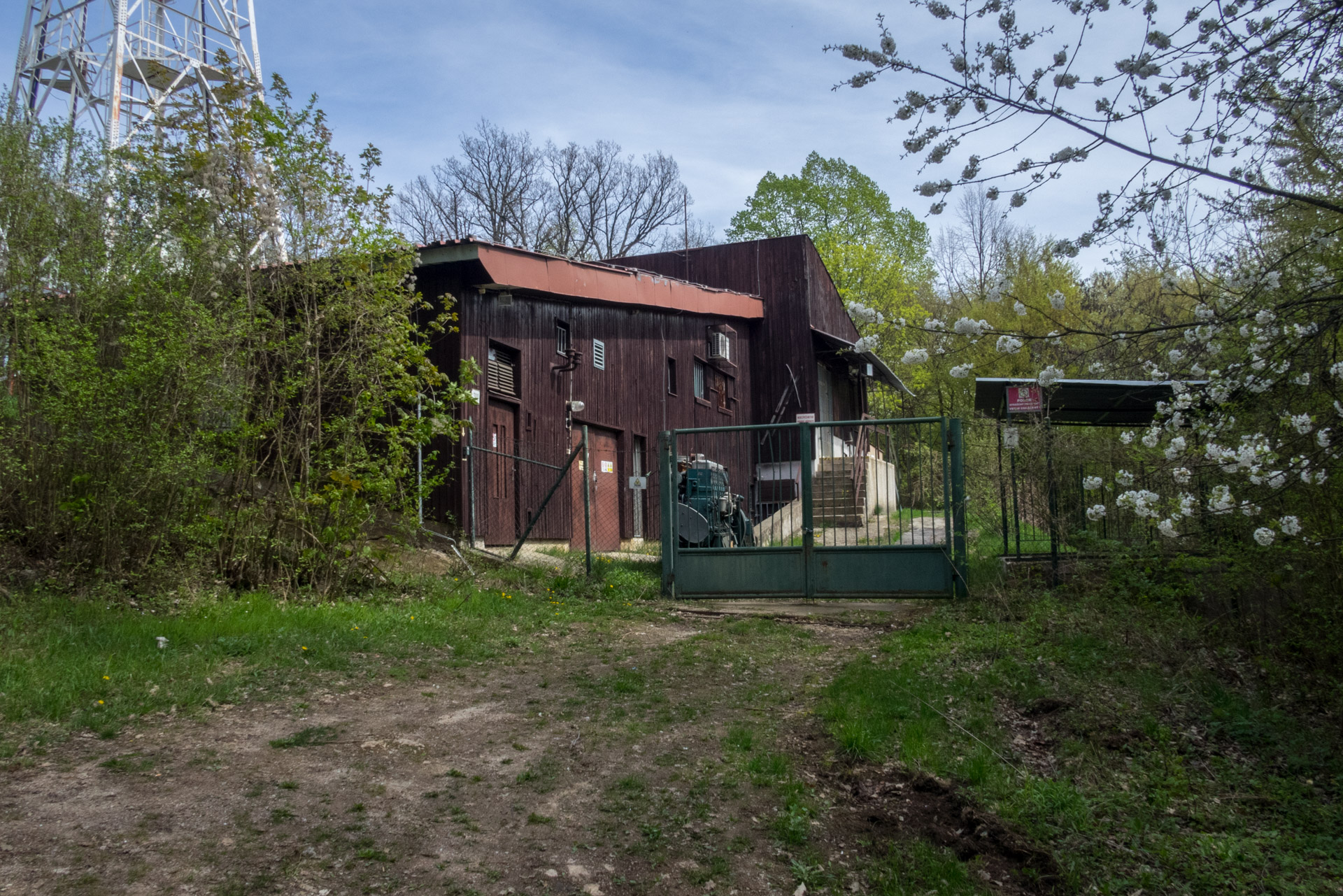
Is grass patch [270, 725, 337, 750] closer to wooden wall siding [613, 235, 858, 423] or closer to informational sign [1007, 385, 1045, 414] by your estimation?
informational sign [1007, 385, 1045, 414]

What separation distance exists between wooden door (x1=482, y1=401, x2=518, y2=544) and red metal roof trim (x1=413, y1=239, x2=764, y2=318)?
1.98 metres

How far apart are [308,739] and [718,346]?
53.3 ft

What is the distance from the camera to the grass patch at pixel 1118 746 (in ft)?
12.2

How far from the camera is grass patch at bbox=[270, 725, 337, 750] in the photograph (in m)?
4.98

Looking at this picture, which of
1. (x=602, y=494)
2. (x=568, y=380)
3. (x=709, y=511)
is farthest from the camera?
(x=602, y=494)

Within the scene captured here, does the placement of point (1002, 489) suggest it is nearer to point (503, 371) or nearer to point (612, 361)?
point (503, 371)

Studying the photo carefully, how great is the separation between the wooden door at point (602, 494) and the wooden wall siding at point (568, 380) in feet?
0.74

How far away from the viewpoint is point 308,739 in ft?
16.8

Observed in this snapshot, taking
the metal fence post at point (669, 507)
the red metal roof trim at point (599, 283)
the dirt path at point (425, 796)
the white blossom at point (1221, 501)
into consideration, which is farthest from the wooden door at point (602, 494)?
the white blossom at point (1221, 501)

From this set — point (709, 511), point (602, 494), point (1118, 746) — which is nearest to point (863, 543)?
point (709, 511)

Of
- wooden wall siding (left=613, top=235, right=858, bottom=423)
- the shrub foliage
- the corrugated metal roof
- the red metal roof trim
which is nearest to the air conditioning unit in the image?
the red metal roof trim

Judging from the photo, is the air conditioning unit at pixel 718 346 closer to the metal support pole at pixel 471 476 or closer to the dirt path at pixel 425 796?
the metal support pole at pixel 471 476

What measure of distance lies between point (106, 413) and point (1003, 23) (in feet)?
23.4

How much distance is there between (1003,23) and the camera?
4832 millimetres
